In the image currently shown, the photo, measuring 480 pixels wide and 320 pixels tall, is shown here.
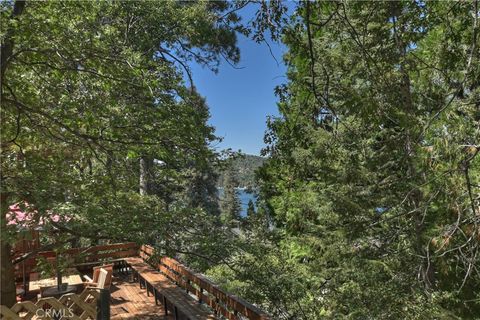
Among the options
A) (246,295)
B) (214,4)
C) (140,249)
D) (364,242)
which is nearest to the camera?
(246,295)

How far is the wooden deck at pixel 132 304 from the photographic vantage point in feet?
23.5

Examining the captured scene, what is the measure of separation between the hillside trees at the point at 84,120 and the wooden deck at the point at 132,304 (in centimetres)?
208

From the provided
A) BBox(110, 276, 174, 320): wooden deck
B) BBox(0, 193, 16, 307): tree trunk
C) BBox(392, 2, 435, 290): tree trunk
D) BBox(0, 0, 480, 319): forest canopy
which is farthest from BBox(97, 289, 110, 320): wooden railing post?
BBox(110, 276, 174, 320): wooden deck

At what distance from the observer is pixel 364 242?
872 centimetres

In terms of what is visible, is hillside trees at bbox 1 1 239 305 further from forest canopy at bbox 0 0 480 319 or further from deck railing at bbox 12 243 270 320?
deck railing at bbox 12 243 270 320

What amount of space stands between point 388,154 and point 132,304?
243 inches

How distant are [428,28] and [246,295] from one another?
494cm

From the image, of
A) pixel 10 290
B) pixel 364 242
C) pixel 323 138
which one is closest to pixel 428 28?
pixel 323 138

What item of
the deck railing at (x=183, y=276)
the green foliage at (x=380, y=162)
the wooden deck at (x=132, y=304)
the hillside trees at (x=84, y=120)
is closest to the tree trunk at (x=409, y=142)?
the green foliage at (x=380, y=162)

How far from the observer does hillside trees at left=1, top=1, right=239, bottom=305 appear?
16.6 feet

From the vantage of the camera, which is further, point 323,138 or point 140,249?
point 140,249

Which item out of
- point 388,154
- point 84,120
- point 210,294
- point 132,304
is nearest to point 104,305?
point 210,294

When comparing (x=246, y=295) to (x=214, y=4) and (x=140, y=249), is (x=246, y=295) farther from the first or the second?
(x=214, y=4)

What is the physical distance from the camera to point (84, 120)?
5.99 m
